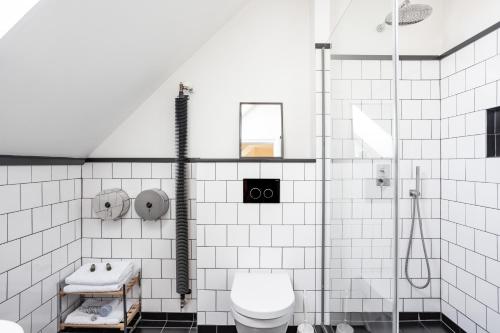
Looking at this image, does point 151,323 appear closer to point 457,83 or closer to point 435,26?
point 457,83

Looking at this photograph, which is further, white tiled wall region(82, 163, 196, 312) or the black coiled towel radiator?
white tiled wall region(82, 163, 196, 312)

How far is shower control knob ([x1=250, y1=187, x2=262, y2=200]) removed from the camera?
212cm

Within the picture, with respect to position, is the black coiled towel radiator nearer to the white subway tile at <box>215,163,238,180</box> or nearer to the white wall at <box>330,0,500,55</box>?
the white subway tile at <box>215,163,238,180</box>

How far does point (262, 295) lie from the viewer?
170cm

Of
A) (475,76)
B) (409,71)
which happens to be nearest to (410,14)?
(409,71)

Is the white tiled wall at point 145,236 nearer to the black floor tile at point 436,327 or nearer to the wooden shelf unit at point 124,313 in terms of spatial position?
the wooden shelf unit at point 124,313

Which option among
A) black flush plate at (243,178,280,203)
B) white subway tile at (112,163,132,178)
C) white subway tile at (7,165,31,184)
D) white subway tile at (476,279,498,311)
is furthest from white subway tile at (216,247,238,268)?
white subway tile at (476,279,498,311)

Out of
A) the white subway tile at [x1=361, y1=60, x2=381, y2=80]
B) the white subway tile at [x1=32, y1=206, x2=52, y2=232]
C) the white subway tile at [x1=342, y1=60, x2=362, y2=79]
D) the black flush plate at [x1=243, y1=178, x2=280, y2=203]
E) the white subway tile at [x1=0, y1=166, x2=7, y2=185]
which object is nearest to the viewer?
the white subway tile at [x1=361, y1=60, x2=381, y2=80]

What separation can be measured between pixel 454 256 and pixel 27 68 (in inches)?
77.3

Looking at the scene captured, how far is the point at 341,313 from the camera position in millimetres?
1780

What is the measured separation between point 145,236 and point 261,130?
1209 millimetres

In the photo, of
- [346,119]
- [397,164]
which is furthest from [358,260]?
[346,119]

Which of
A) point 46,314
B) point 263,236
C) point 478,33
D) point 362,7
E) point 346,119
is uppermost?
point 362,7

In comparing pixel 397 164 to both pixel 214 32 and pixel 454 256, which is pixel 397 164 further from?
pixel 214 32
